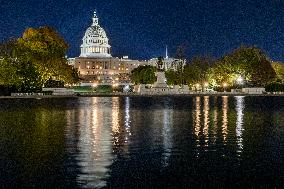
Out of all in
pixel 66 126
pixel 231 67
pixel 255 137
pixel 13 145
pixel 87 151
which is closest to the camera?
pixel 87 151

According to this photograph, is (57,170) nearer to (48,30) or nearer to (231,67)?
(48,30)

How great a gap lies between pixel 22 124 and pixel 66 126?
273 cm

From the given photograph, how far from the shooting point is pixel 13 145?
1933 cm

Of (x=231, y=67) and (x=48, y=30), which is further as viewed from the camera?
(x=231, y=67)

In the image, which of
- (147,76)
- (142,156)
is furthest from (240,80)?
(142,156)

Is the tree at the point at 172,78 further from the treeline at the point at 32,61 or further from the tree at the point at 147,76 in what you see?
the treeline at the point at 32,61

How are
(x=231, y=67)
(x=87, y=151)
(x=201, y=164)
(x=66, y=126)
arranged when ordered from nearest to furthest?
(x=201, y=164) → (x=87, y=151) → (x=66, y=126) → (x=231, y=67)

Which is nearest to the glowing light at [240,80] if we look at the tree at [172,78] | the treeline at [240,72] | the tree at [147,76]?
the treeline at [240,72]

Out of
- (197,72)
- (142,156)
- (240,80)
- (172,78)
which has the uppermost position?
(197,72)

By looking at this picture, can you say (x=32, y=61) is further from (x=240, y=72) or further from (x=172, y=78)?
(x=172, y=78)

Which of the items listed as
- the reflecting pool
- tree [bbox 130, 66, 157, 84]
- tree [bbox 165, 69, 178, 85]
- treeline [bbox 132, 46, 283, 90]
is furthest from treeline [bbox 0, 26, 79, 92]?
the reflecting pool

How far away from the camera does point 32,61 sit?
84438 mm

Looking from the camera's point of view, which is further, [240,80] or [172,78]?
[172,78]

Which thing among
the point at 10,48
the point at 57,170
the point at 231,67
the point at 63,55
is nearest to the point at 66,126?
the point at 57,170
